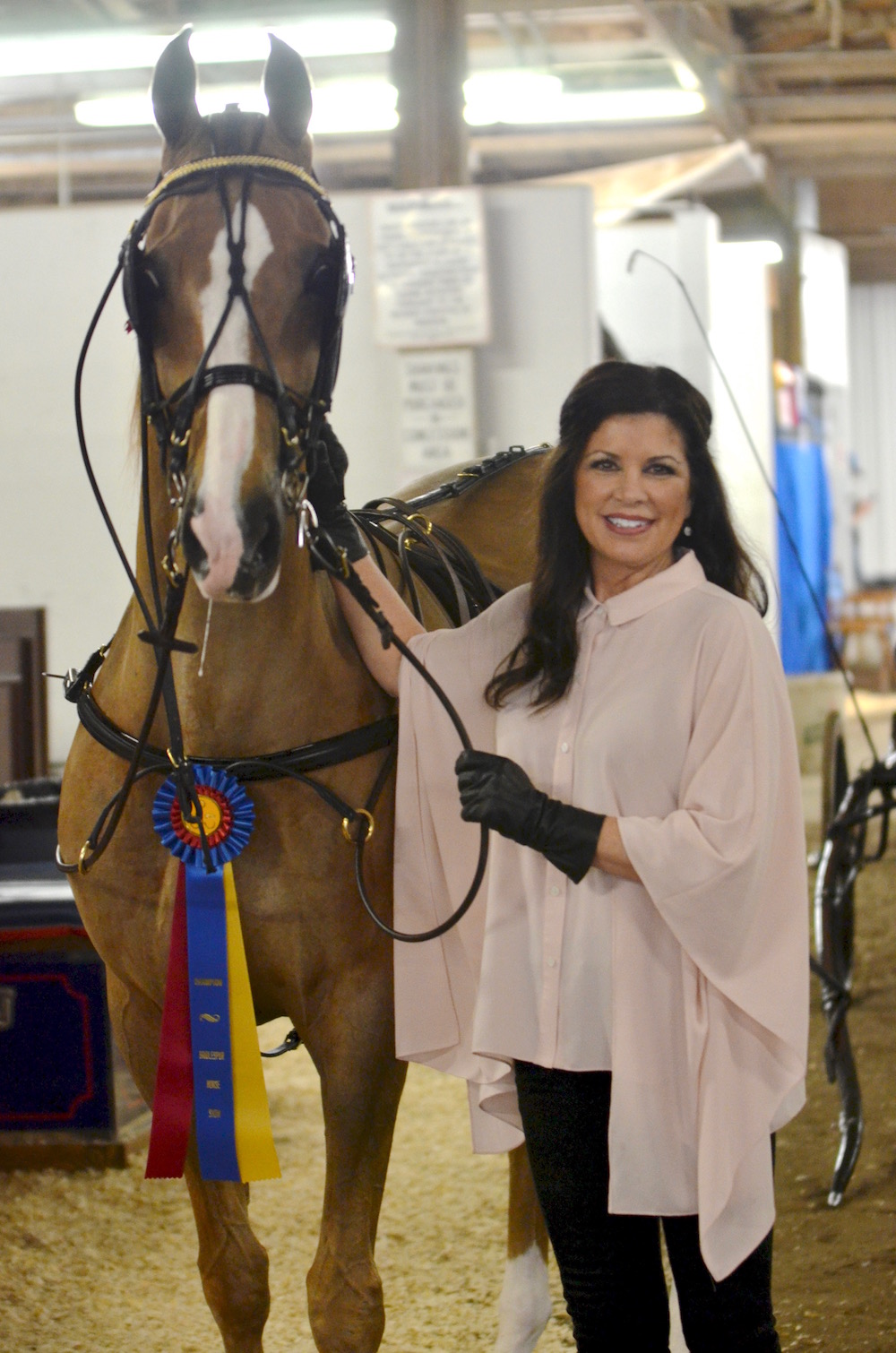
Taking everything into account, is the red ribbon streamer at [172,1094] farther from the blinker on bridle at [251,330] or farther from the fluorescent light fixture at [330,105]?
→ the fluorescent light fixture at [330,105]

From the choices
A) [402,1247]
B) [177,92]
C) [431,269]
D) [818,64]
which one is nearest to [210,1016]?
[177,92]

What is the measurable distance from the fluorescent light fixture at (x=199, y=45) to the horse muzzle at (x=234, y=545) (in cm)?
531

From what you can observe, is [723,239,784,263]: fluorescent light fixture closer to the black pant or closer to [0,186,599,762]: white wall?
[0,186,599,762]: white wall

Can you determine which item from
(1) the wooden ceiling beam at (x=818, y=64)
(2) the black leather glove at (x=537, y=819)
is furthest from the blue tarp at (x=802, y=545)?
(2) the black leather glove at (x=537, y=819)

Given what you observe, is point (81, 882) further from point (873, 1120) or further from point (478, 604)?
point (873, 1120)

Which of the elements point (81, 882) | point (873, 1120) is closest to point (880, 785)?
point (873, 1120)

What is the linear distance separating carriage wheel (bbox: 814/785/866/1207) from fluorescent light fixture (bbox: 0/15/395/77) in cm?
428

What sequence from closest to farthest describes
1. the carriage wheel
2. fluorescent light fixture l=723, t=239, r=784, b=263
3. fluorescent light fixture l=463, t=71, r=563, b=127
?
1. the carriage wheel
2. fluorescent light fixture l=463, t=71, r=563, b=127
3. fluorescent light fixture l=723, t=239, r=784, b=263

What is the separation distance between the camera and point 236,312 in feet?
5.16

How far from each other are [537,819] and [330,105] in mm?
7521

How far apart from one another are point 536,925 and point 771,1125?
35 cm

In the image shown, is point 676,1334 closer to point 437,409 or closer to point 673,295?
point 437,409

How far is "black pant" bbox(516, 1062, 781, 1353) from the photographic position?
1625 millimetres

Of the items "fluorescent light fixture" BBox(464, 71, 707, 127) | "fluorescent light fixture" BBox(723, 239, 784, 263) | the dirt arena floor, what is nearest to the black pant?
→ the dirt arena floor
